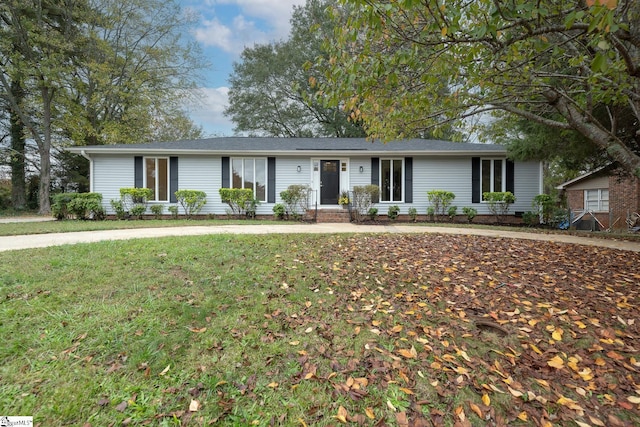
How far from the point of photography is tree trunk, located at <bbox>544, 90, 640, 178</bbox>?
4.56 meters

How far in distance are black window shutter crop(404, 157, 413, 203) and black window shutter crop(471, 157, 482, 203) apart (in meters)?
2.27

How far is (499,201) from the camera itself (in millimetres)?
11273

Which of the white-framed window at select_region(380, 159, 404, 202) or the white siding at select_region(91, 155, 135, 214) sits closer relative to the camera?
the white siding at select_region(91, 155, 135, 214)

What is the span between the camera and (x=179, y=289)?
3.25m

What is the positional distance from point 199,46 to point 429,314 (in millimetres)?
19568

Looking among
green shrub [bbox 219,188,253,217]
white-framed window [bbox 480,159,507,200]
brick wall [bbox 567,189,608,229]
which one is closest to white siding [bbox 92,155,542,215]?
white-framed window [bbox 480,159,507,200]

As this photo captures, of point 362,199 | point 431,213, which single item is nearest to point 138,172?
point 362,199

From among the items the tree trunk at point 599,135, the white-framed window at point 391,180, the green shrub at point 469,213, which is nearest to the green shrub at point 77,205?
the white-framed window at point 391,180

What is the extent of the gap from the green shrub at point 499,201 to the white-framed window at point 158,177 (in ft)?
38.7

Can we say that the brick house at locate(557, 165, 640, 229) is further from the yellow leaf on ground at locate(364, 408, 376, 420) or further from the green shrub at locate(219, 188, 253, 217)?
the yellow leaf on ground at locate(364, 408, 376, 420)

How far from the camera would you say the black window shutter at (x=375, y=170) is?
11.8 m

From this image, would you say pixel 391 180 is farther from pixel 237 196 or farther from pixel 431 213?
pixel 237 196

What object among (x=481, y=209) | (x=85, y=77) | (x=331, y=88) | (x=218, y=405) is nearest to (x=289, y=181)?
(x=481, y=209)

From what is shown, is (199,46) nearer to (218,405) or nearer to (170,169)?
(170,169)
